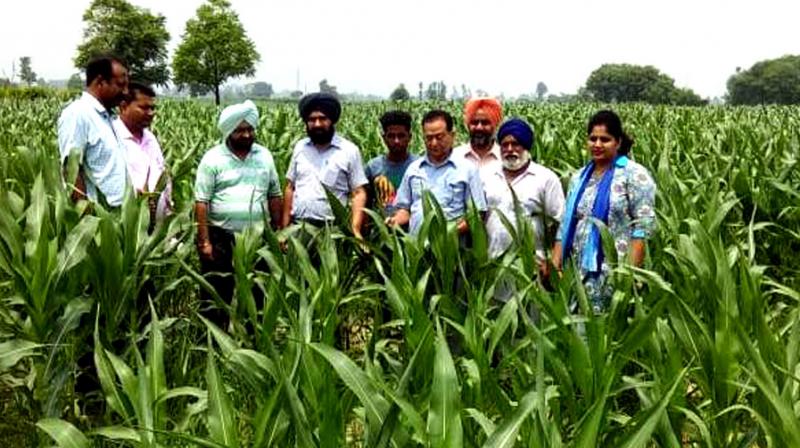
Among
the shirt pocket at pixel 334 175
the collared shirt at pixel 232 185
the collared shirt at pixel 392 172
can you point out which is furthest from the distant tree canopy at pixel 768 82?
the collared shirt at pixel 232 185

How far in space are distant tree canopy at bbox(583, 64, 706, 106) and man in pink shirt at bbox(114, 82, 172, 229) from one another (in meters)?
78.9

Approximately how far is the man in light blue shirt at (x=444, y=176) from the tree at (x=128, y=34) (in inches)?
2310

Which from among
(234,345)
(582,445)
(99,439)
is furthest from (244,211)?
(582,445)

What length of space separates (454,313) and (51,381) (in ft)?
4.55

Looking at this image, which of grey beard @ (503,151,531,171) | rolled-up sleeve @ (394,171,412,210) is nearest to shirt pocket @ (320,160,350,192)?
rolled-up sleeve @ (394,171,412,210)

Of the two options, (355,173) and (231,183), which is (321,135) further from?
(231,183)

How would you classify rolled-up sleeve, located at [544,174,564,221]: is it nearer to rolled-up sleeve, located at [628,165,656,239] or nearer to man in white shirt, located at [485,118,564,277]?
man in white shirt, located at [485,118,564,277]

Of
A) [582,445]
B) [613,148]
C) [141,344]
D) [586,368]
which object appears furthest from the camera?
[141,344]

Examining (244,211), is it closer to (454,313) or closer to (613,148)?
(454,313)

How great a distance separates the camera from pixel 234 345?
2.20m

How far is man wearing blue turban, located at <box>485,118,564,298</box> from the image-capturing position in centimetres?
321

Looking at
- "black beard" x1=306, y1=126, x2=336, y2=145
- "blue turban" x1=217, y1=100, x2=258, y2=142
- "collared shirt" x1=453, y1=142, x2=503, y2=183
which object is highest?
"blue turban" x1=217, y1=100, x2=258, y2=142

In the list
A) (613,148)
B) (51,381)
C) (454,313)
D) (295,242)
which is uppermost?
(613,148)

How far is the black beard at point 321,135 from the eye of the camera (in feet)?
11.9
